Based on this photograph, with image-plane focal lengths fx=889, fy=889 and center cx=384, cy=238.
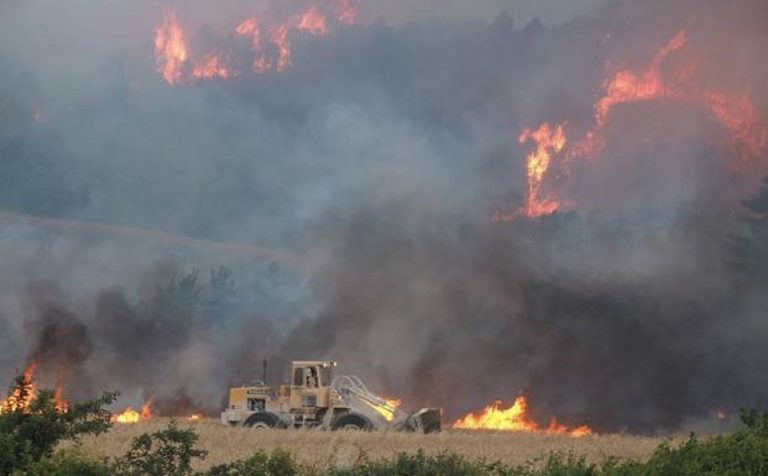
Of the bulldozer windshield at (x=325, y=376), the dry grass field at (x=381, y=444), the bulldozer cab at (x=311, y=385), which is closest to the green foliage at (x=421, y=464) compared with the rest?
the dry grass field at (x=381, y=444)

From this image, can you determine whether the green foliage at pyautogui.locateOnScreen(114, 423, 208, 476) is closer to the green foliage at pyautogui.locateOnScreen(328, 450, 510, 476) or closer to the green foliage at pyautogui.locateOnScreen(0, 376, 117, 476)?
the green foliage at pyautogui.locateOnScreen(0, 376, 117, 476)

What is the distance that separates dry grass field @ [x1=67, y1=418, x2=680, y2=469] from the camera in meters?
23.9

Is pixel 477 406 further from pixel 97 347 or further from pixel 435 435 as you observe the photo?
pixel 97 347

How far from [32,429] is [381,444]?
18.7 meters

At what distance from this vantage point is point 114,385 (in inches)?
2281

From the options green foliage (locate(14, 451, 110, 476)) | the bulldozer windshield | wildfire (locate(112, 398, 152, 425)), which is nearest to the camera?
green foliage (locate(14, 451, 110, 476))

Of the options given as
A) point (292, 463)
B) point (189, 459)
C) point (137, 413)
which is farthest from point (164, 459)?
point (137, 413)

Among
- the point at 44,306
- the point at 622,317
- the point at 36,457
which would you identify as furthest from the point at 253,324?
the point at 36,457

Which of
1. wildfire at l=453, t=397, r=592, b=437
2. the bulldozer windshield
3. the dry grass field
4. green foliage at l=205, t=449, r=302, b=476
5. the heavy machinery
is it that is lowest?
green foliage at l=205, t=449, r=302, b=476

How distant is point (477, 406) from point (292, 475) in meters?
42.2

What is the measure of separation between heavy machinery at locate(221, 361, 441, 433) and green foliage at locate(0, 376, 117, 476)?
24.1 meters

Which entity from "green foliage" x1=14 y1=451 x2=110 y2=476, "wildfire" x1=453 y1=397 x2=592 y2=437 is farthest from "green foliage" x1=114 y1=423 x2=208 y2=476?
"wildfire" x1=453 y1=397 x2=592 y2=437

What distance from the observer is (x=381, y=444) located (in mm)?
27266

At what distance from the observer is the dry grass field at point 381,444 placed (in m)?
23.9
